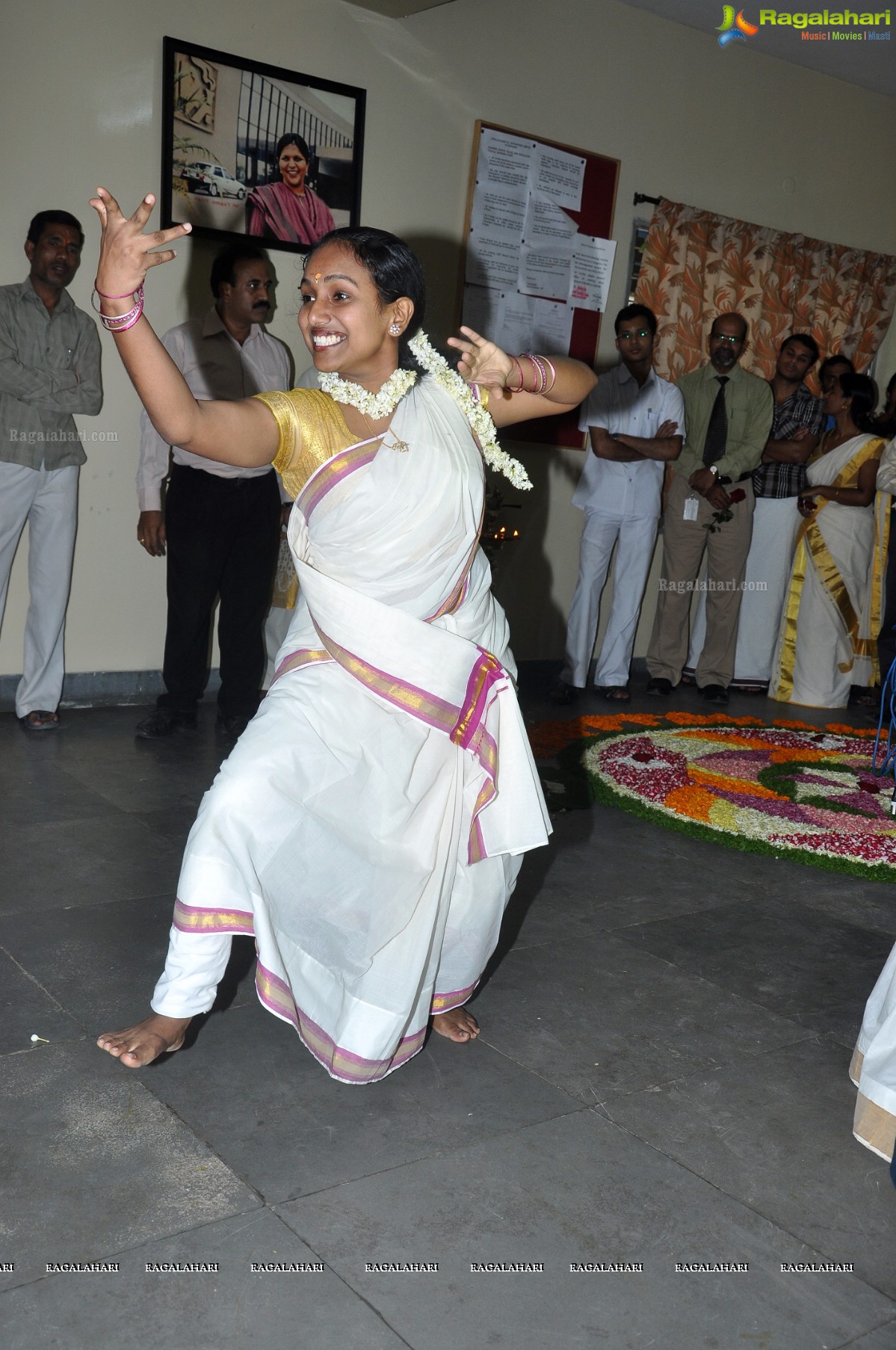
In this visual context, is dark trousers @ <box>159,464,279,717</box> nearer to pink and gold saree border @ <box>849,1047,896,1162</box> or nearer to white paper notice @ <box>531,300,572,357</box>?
white paper notice @ <box>531,300,572,357</box>

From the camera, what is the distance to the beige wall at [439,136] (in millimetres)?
4980

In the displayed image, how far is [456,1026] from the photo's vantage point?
2561 millimetres

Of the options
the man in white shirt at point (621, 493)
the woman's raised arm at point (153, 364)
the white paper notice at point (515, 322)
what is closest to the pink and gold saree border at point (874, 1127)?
the woman's raised arm at point (153, 364)

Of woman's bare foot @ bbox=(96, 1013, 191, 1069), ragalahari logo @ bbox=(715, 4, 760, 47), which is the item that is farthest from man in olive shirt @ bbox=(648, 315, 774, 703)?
woman's bare foot @ bbox=(96, 1013, 191, 1069)

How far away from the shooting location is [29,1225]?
1.81m

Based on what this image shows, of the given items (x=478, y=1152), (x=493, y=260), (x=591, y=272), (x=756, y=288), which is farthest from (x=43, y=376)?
(x=756, y=288)

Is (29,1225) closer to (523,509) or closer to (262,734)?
(262,734)

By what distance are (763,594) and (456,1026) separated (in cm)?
515

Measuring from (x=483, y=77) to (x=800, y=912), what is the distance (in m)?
4.60

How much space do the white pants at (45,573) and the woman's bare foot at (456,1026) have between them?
3054 millimetres

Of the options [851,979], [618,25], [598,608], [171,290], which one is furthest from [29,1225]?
[618,25]

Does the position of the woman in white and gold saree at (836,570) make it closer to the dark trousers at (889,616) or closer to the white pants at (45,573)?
the dark trousers at (889,616)

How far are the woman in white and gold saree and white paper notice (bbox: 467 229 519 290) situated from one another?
1.92 meters

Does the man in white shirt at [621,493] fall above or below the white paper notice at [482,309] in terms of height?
below
